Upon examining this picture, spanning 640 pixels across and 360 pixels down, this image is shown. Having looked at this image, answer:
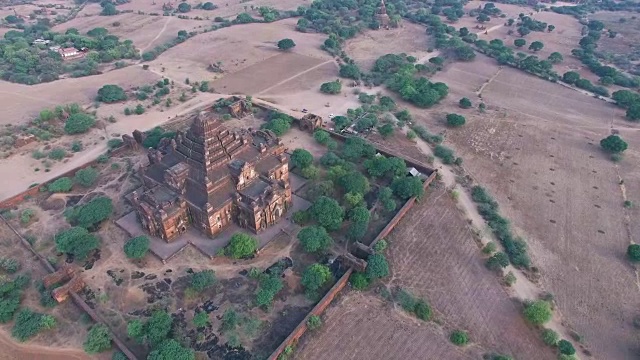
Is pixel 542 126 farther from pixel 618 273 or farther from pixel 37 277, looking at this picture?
pixel 37 277

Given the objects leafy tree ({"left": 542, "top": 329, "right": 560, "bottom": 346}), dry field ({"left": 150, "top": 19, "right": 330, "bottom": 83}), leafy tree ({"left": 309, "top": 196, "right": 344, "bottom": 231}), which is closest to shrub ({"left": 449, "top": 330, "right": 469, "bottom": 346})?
leafy tree ({"left": 542, "top": 329, "right": 560, "bottom": 346})

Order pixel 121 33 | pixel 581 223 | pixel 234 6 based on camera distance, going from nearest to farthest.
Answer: pixel 581 223 → pixel 121 33 → pixel 234 6

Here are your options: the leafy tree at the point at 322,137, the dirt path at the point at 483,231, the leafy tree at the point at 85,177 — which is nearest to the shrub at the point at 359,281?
the dirt path at the point at 483,231

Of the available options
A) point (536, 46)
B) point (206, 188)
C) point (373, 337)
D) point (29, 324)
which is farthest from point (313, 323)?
point (536, 46)

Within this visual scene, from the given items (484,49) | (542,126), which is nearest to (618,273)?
(542,126)

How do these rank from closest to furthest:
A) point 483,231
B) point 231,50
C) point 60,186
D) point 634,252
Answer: point 634,252
point 483,231
point 60,186
point 231,50

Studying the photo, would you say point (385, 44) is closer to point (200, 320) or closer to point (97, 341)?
point (200, 320)

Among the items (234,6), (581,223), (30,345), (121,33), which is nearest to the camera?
(30,345)

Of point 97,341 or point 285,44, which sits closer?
point 97,341
